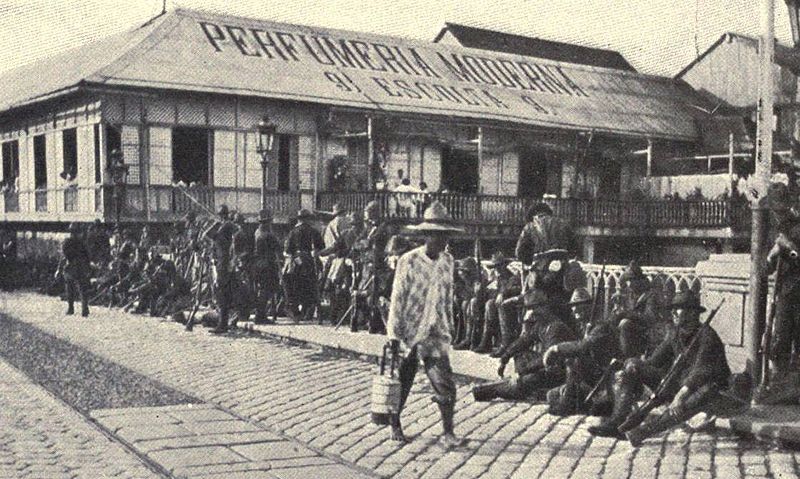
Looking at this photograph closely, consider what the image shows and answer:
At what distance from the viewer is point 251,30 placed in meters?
28.1

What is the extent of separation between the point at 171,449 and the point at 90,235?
15.3 metres

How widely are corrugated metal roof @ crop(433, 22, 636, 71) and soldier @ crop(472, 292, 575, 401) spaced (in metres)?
34.8

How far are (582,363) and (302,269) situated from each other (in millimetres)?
8251

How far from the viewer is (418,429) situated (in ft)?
24.7

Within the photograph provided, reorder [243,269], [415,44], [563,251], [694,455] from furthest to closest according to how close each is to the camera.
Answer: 1. [415,44]
2. [243,269]
3. [563,251]
4. [694,455]

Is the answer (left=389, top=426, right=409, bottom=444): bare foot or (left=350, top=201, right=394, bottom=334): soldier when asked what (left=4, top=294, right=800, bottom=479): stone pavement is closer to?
(left=389, top=426, right=409, bottom=444): bare foot

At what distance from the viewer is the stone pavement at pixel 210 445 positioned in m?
6.20

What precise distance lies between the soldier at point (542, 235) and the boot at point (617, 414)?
2.42 metres

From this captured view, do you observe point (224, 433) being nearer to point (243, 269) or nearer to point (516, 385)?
point (516, 385)

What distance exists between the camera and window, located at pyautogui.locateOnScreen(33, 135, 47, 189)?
88.0ft

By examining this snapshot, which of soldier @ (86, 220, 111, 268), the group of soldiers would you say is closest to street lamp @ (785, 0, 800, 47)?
the group of soldiers

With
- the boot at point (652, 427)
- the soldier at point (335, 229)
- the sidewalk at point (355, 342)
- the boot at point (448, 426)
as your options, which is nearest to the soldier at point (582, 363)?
the boot at point (652, 427)

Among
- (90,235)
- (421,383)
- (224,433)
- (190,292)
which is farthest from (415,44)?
(224,433)

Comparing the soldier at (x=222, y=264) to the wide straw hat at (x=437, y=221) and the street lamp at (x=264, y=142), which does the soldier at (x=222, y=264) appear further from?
the wide straw hat at (x=437, y=221)
